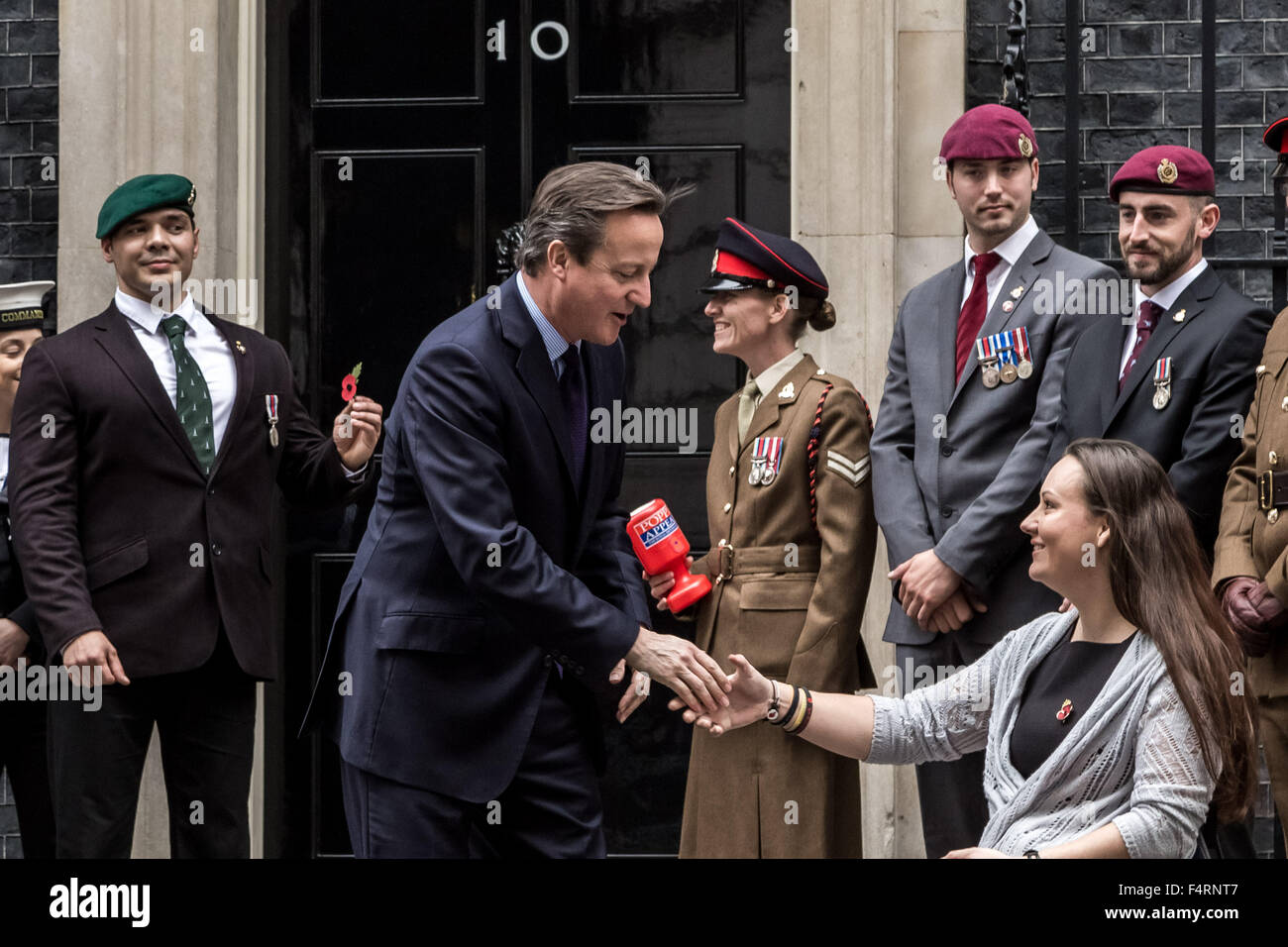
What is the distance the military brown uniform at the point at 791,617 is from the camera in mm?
5258

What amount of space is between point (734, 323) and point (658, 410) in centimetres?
145

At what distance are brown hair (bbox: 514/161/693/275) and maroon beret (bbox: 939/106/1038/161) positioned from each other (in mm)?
1532

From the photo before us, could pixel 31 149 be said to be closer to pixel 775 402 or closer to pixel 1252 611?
pixel 775 402

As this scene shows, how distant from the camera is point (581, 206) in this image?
4.07m

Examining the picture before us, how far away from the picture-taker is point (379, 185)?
278 inches

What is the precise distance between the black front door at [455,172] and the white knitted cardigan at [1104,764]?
9.97 ft

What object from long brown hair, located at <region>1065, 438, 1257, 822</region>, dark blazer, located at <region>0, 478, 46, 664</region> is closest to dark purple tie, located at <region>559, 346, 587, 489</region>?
long brown hair, located at <region>1065, 438, 1257, 822</region>

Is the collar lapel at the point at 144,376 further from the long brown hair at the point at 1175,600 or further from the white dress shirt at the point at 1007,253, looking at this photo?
the long brown hair at the point at 1175,600

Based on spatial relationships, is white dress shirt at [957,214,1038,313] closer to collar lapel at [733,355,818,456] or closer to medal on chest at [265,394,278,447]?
collar lapel at [733,355,818,456]

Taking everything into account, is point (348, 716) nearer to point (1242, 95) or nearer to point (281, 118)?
point (281, 118)

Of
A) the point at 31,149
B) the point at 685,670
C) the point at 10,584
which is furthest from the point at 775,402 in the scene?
the point at 31,149

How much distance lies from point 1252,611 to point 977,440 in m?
0.91

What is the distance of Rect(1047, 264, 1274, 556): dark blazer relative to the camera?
4.95 m
